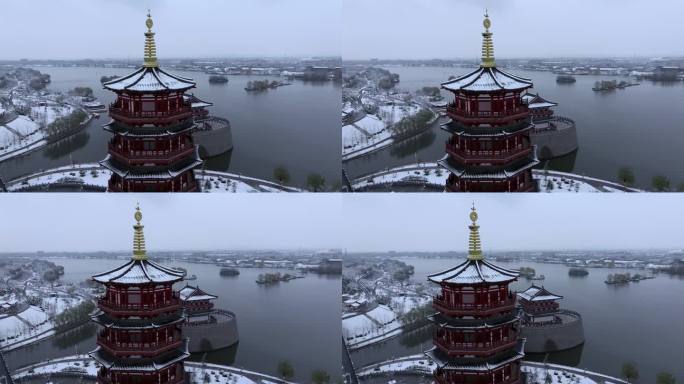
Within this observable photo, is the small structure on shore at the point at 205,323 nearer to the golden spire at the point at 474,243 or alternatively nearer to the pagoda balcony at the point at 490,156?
the golden spire at the point at 474,243

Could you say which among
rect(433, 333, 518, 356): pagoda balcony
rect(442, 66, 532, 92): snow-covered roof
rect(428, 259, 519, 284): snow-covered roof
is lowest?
rect(433, 333, 518, 356): pagoda balcony

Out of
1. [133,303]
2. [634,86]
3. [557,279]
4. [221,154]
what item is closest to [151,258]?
[133,303]

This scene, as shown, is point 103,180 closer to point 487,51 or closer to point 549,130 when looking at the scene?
point 487,51

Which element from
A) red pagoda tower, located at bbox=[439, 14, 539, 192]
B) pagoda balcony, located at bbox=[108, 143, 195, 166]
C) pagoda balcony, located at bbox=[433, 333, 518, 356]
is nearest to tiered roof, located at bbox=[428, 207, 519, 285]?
red pagoda tower, located at bbox=[439, 14, 539, 192]

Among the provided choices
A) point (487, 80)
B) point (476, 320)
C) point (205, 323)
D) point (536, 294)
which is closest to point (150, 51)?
point (205, 323)

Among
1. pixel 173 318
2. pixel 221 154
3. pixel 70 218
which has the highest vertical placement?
pixel 221 154

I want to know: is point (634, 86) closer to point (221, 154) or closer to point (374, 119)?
point (374, 119)

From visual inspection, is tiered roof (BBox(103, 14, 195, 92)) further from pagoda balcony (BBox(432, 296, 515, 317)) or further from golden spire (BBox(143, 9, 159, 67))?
pagoda balcony (BBox(432, 296, 515, 317))
